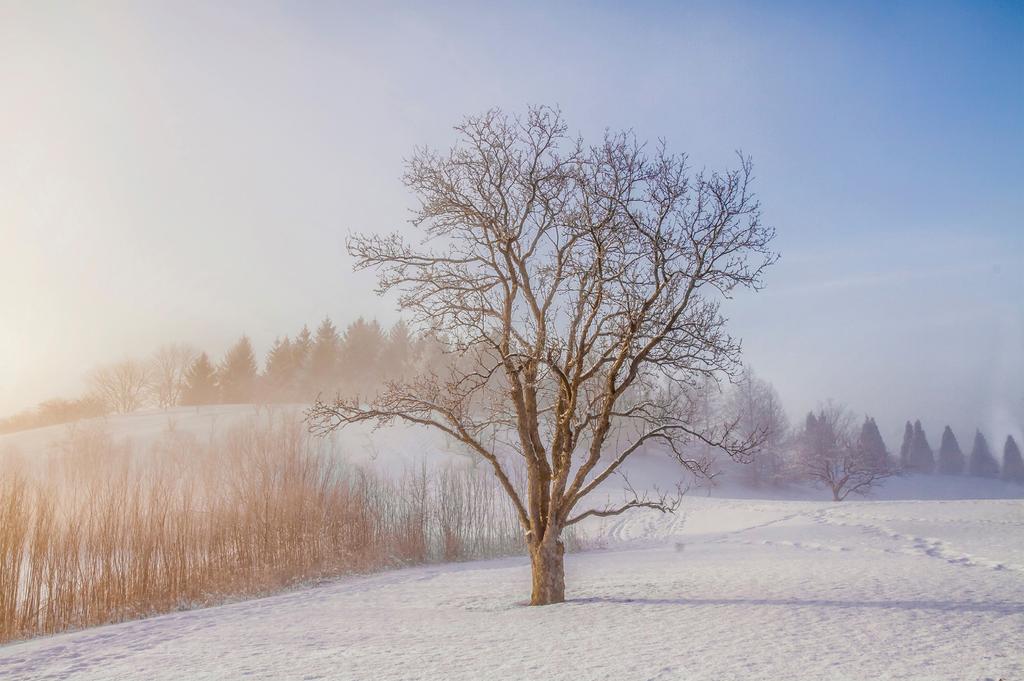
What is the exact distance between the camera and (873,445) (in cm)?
5325

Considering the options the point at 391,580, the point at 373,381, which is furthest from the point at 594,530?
the point at 373,381

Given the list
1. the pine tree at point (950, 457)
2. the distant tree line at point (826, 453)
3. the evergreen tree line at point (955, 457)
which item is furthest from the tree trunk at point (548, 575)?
the pine tree at point (950, 457)

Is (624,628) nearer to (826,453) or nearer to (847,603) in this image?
(847,603)

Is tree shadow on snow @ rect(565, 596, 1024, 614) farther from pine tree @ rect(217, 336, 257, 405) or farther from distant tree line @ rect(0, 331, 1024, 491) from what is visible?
pine tree @ rect(217, 336, 257, 405)

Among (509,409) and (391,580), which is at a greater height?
(509,409)

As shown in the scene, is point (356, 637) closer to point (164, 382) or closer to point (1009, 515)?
point (1009, 515)

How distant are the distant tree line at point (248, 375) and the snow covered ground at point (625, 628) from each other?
38.3 meters

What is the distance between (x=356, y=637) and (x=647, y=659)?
308 centimetres

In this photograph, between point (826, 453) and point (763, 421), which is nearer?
point (826, 453)

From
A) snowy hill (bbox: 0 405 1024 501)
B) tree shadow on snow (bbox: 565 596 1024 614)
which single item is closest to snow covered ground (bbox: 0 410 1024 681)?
tree shadow on snow (bbox: 565 596 1024 614)

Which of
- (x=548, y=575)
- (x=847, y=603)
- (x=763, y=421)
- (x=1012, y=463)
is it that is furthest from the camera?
(x=1012, y=463)

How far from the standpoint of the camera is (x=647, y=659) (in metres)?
4.84

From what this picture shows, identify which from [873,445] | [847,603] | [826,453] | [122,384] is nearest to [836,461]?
[826,453]

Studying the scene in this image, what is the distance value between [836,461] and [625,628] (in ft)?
142
